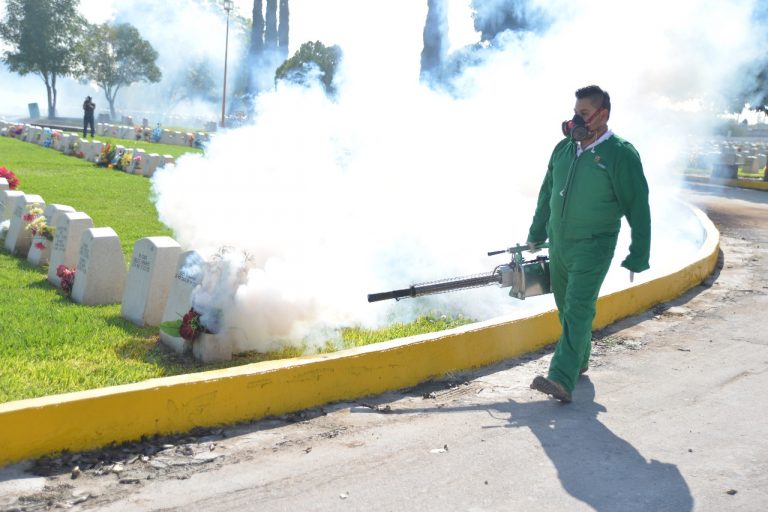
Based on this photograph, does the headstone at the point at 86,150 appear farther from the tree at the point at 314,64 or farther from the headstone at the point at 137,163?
A: the tree at the point at 314,64

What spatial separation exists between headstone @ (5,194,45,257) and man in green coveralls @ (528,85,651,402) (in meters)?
7.41

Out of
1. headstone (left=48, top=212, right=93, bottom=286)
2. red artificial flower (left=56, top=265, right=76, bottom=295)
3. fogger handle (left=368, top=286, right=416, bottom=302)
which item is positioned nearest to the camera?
fogger handle (left=368, top=286, right=416, bottom=302)

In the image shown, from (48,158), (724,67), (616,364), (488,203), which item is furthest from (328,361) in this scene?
(48,158)

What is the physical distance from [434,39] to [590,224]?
33.2 ft

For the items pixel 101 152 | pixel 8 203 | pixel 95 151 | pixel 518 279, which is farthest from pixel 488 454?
pixel 95 151

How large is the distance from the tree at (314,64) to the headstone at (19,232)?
4983mm

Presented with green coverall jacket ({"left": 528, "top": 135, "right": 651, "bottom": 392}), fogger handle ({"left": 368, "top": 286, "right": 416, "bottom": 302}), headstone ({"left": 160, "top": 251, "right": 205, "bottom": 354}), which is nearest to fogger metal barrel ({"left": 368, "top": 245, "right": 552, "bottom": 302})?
fogger handle ({"left": 368, "top": 286, "right": 416, "bottom": 302})

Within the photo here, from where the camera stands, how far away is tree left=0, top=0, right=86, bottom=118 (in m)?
64.7

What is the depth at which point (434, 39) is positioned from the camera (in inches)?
587

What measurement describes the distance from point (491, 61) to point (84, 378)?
37.8ft

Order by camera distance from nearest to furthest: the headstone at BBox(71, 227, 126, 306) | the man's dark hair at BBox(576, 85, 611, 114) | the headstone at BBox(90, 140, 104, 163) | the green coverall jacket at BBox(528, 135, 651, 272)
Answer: the green coverall jacket at BBox(528, 135, 651, 272) → the man's dark hair at BBox(576, 85, 611, 114) → the headstone at BBox(71, 227, 126, 306) → the headstone at BBox(90, 140, 104, 163)

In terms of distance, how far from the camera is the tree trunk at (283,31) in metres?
60.7

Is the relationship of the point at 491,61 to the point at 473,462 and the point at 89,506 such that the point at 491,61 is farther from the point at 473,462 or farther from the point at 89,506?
the point at 89,506

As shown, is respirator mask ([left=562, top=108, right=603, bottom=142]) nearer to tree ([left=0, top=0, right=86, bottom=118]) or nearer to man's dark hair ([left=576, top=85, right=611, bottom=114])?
man's dark hair ([left=576, top=85, right=611, bottom=114])
